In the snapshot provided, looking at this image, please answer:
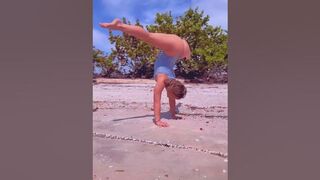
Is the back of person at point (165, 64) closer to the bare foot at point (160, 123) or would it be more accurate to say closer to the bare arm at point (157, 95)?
the bare arm at point (157, 95)

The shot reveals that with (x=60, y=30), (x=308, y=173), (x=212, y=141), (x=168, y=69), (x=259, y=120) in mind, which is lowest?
(x=308, y=173)

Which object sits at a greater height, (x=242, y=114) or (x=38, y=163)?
(x=242, y=114)

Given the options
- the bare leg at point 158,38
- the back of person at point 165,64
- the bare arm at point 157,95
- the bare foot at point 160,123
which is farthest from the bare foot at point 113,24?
the bare foot at point 160,123

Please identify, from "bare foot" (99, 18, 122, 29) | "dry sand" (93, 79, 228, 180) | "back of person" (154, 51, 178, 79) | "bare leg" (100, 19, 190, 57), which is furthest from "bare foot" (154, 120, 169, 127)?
"bare foot" (99, 18, 122, 29)

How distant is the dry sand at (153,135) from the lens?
6.21 feet

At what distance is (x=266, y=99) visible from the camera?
192 centimetres

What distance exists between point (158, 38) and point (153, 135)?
0.55m

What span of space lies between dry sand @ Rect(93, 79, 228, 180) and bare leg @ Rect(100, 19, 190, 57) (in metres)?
0.21

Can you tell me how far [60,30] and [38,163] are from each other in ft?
2.36

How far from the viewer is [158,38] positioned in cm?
202

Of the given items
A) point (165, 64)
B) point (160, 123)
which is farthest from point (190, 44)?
point (160, 123)

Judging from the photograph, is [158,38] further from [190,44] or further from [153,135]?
[153,135]

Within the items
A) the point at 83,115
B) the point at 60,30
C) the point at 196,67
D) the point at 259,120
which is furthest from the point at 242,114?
the point at 60,30

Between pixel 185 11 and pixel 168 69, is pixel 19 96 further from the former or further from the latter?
pixel 185 11
